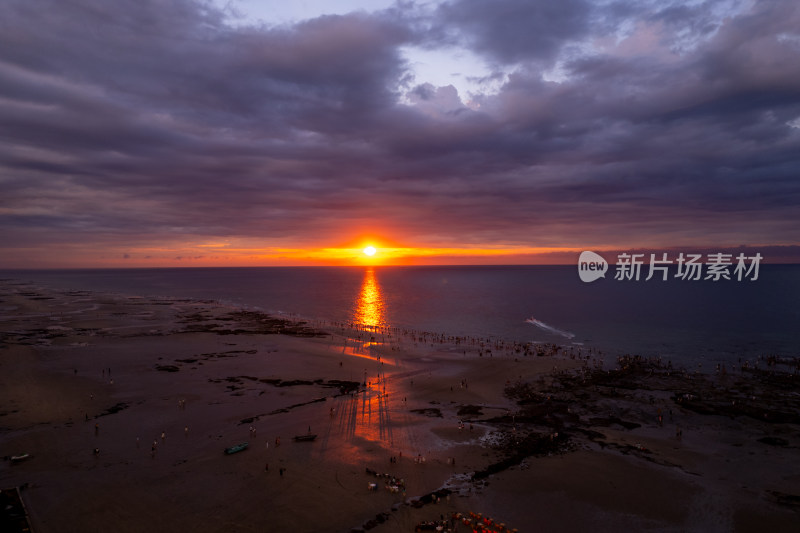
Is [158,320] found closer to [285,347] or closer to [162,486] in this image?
[285,347]

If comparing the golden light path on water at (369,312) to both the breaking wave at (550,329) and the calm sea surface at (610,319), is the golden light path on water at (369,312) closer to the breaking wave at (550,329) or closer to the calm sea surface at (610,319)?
the calm sea surface at (610,319)

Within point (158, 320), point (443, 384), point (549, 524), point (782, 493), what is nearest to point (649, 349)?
point (443, 384)

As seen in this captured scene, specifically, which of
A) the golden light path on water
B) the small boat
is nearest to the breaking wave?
the golden light path on water

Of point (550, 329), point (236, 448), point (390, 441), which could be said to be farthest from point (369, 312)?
point (236, 448)

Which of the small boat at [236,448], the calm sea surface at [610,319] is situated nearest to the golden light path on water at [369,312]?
the calm sea surface at [610,319]

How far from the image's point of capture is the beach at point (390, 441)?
27984 mm

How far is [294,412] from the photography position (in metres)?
46.1

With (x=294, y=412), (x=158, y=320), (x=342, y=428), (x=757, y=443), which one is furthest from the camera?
(x=158, y=320)

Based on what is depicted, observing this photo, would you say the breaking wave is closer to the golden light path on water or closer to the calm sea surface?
the calm sea surface

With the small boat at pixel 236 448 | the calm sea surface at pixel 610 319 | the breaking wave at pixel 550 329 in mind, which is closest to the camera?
the small boat at pixel 236 448

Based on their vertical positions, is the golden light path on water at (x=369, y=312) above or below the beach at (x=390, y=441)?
above

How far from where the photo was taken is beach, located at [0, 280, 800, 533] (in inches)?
1102

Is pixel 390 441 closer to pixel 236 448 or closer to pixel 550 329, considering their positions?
pixel 236 448

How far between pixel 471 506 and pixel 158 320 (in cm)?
10460
